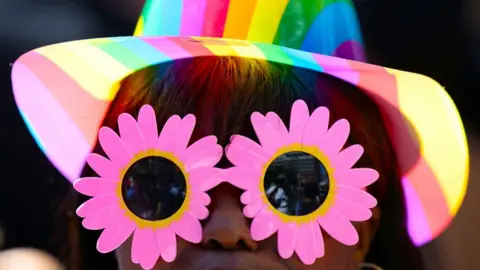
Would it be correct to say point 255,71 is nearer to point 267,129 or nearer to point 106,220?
point 267,129

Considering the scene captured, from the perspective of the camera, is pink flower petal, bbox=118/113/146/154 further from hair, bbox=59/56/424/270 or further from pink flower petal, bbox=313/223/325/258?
pink flower petal, bbox=313/223/325/258

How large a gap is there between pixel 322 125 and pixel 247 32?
0.12 meters

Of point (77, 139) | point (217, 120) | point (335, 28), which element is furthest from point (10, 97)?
point (335, 28)

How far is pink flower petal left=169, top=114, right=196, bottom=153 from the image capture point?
2.02 feet

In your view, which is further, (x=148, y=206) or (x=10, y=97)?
(x=10, y=97)

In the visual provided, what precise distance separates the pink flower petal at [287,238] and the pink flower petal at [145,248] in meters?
0.11

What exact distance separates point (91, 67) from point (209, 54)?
0.35ft

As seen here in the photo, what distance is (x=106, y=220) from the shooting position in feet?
2.03

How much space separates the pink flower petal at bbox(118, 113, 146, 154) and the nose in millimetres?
77

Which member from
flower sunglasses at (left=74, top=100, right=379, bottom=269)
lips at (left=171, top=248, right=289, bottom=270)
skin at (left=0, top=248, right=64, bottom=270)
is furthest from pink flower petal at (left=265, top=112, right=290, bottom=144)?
skin at (left=0, top=248, right=64, bottom=270)

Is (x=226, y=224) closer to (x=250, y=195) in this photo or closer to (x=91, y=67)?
(x=250, y=195)

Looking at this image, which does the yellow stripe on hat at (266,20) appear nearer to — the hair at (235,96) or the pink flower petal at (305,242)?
the hair at (235,96)

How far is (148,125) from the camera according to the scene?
62 cm

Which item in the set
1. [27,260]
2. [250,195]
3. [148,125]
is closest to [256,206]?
[250,195]
